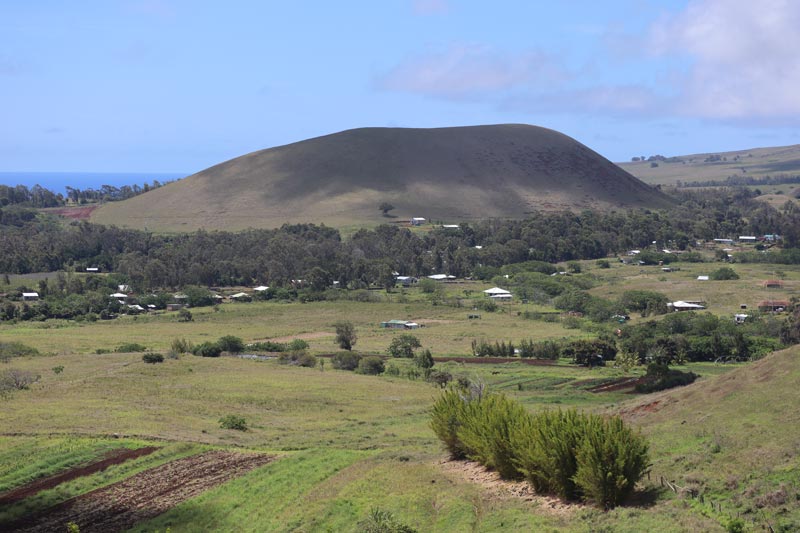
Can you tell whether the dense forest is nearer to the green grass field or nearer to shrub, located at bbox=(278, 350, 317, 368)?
shrub, located at bbox=(278, 350, 317, 368)

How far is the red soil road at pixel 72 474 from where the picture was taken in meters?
35.1

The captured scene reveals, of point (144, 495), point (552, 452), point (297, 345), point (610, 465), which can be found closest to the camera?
point (610, 465)

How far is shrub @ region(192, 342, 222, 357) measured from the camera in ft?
267

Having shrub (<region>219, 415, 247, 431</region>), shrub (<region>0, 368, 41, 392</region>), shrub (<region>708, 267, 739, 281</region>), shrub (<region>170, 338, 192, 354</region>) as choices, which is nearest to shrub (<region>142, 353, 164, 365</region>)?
shrub (<region>170, 338, 192, 354</region>)

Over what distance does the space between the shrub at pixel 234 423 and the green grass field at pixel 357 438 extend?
2.03ft

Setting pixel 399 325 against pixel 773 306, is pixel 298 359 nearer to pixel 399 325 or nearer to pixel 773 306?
pixel 399 325

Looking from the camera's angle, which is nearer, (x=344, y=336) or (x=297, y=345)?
(x=344, y=336)

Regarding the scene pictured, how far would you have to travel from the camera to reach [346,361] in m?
76.2

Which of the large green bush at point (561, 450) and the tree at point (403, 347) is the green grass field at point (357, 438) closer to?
the large green bush at point (561, 450)

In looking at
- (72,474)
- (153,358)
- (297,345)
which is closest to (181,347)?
(153,358)

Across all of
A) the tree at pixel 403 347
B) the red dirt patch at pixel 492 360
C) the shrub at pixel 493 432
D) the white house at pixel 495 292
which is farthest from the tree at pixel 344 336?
the shrub at pixel 493 432

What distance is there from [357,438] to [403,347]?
38864mm

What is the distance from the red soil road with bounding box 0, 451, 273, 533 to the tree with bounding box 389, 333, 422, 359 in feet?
140

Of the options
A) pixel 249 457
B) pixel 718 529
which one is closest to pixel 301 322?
pixel 249 457
